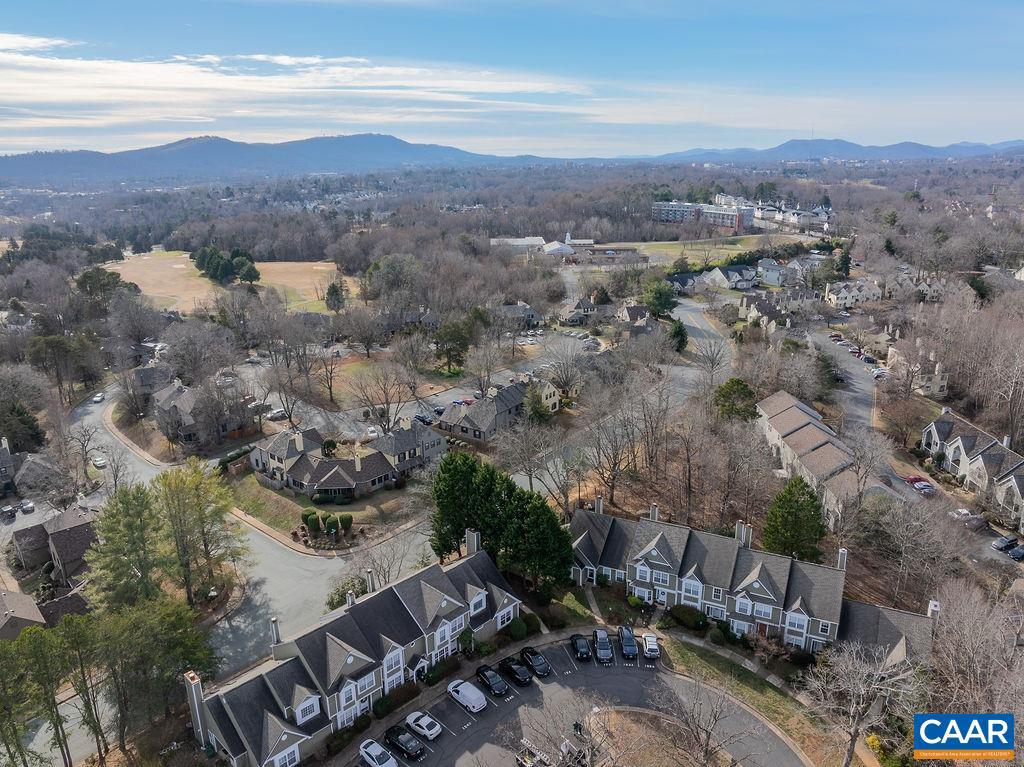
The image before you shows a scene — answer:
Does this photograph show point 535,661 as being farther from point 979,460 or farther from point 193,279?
point 193,279

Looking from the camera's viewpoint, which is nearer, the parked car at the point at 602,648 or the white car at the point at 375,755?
the white car at the point at 375,755

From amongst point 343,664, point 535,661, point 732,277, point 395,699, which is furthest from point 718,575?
point 732,277

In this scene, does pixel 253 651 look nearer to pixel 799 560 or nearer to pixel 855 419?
pixel 799 560

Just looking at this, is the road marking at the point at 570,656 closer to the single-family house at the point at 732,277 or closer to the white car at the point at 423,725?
the white car at the point at 423,725

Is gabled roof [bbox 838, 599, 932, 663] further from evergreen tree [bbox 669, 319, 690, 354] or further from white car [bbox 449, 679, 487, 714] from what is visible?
evergreen tree [bbox 669, 319, 690, 354]

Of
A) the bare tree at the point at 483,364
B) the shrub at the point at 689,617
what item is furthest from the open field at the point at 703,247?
the shrub at the point at 689,617

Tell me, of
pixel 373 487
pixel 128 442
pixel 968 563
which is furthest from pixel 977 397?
pixel 128 442

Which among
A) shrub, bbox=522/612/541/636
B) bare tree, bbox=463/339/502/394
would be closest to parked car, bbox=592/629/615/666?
shrub, bbox=522/612/541/636
